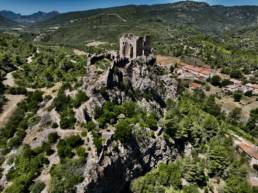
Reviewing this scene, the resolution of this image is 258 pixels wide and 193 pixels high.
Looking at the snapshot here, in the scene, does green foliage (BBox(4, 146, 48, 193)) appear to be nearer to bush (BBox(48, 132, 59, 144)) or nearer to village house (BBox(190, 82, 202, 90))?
bush (BBox(48, 132, 59, 144))

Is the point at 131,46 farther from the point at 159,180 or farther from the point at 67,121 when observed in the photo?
the point at 159,180

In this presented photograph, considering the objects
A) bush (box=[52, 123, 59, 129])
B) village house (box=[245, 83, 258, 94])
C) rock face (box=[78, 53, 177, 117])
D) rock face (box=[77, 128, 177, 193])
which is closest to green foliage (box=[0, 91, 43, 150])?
bush (box=[52, 123, 59, 129])

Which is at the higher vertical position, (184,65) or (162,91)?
(162,91)

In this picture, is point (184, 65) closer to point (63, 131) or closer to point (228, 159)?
point (228, 159)

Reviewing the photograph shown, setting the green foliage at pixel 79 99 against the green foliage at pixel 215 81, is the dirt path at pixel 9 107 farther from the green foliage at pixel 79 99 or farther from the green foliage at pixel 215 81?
the green foliage at pixel 215 81

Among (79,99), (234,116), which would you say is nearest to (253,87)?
(234,116)

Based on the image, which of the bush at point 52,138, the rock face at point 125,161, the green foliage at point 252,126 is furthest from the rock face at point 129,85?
the green foliage at point 252,126

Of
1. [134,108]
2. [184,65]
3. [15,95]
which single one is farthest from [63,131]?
[184,65]
